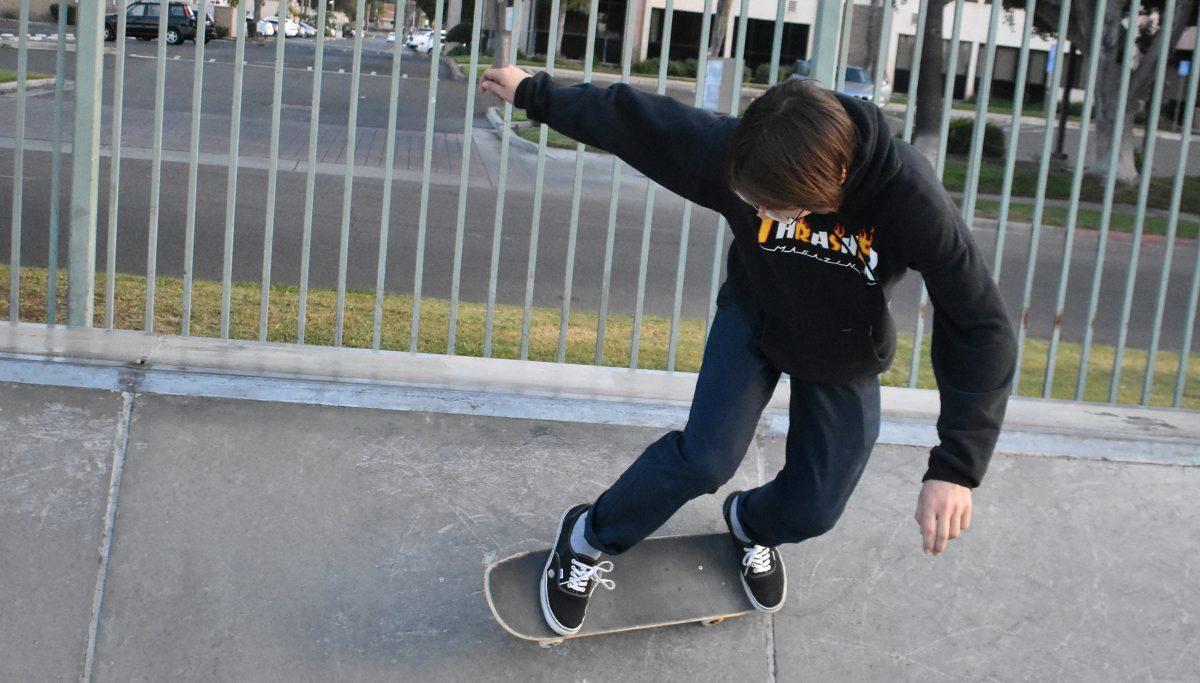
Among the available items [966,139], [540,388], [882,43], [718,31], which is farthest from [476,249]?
[966,139]

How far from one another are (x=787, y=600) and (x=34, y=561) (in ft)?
7.21

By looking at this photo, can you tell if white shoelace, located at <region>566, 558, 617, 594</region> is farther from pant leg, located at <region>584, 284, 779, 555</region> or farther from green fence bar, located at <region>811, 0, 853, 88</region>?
green fence bar, located at <region>811, 0, 853, 88</region>

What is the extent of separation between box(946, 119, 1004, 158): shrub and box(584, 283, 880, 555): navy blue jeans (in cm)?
2369

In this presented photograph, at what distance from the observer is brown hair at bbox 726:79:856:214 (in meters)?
2.55

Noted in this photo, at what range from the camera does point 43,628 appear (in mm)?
3445

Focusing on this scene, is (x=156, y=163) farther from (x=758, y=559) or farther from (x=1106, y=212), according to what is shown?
(x=1106, y=212)

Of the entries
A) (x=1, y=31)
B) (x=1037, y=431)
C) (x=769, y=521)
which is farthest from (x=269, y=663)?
(x=1, y=31)

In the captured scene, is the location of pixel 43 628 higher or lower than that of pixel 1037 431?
lower

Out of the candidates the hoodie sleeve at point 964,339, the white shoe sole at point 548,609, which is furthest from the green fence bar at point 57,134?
the hoodie sleeve at point 964,339

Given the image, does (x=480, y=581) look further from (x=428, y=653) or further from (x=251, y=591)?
(x=251, y=591)

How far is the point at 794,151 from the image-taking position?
255 cm

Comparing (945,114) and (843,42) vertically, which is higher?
(843,42)

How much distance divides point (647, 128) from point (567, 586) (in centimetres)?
125

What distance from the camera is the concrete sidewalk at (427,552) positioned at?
3473 millimetres
